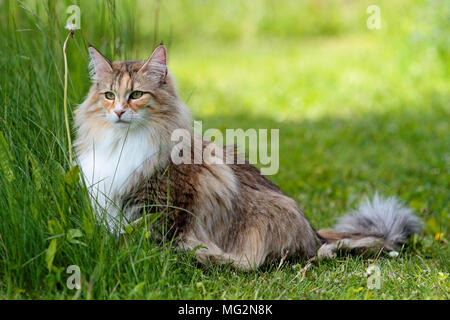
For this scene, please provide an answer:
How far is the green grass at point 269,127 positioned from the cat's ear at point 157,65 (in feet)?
1.98

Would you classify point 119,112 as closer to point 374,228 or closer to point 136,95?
point 136,95

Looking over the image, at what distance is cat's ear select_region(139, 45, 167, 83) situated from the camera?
2.88 m

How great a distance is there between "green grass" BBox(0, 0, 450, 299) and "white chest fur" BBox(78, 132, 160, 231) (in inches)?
7.3

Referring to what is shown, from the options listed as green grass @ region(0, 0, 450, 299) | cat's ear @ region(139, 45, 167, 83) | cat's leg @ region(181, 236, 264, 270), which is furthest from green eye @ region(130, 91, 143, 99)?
cat's leg @ region(181, 236, 264, 270)

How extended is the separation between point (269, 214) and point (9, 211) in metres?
1.37

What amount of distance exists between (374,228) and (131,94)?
1804mm

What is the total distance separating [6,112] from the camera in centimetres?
296

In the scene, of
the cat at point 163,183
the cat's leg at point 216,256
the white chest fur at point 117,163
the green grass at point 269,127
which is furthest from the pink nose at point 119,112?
the cat's leg at point 216,256

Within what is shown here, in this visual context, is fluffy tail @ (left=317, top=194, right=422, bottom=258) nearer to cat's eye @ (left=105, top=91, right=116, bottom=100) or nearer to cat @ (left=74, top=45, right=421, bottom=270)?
cat @ (left=74, top=45, right=421, bottom=270)

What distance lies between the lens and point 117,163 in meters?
2.87

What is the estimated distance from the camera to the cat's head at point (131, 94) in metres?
2.86

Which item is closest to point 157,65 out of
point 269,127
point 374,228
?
point 374,228

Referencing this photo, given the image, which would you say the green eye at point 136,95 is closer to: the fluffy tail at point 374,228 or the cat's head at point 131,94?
the cat's head at point 131,94

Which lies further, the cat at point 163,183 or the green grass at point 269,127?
the cat at point 163,183
